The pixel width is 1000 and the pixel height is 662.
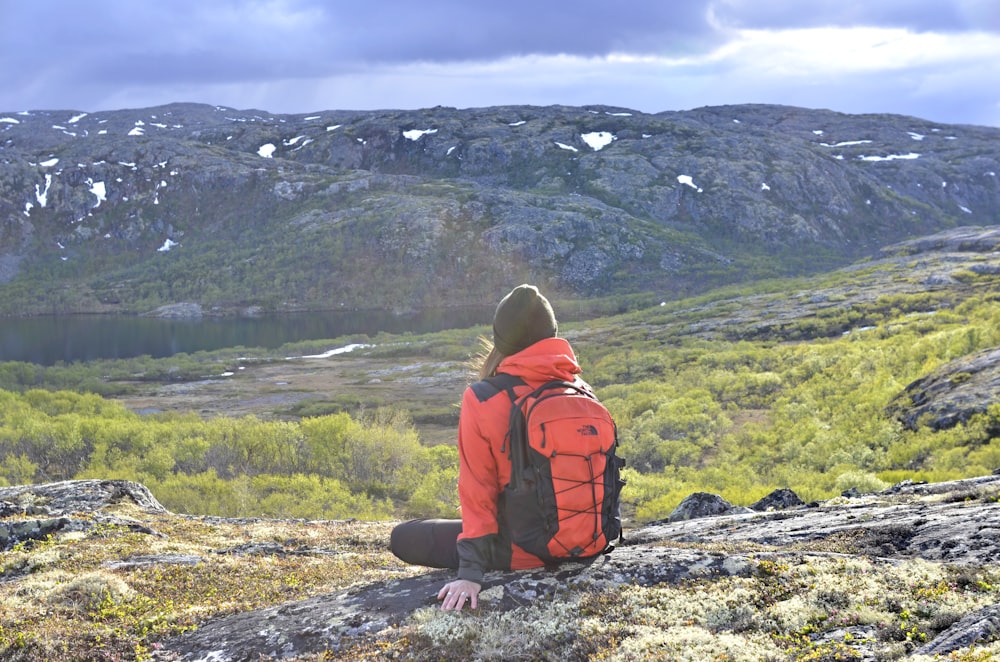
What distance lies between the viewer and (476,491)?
6352 millimetres

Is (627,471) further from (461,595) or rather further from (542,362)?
(542,362)

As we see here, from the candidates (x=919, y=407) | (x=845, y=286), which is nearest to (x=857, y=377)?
(x=919, y=407)

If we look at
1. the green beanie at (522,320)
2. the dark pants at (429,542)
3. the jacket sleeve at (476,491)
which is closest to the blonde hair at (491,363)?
the green beanie at (522,320)

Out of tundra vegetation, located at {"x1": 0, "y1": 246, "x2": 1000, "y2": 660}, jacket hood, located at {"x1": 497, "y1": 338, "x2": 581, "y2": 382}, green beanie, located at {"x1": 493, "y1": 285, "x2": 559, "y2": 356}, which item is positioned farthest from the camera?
green beanie, located at {"x1": 493, "y1": 285, "x2": 559, "y2": 356}

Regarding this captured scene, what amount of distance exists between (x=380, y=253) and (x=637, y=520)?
165411mm

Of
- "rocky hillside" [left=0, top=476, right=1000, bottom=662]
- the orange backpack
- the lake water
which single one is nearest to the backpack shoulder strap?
Answer: the orange backpack

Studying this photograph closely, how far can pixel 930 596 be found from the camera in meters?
5.80

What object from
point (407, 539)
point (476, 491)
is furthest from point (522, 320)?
point (407, 539)

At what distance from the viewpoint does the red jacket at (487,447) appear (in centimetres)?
629

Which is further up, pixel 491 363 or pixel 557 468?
pixel 491 363

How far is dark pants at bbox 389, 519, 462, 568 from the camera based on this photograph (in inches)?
290

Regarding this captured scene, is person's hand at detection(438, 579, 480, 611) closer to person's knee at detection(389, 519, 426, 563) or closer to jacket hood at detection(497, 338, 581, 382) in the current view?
person's knee at detection(389, 519, 426, 563)

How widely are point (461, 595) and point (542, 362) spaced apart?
204 centimetres

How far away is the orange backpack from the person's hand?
1.80ft
